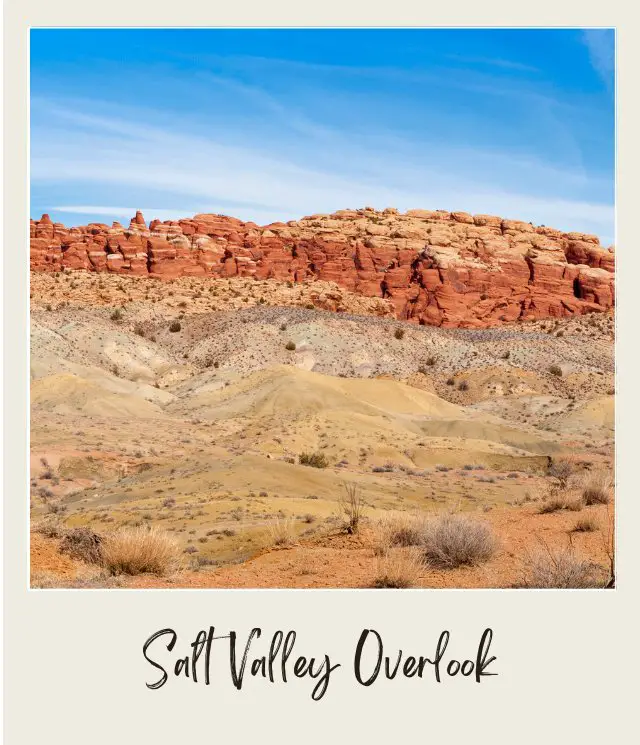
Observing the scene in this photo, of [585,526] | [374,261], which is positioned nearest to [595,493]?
[585,526]

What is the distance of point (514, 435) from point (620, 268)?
29.1 m

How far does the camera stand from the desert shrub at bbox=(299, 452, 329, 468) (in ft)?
88.6

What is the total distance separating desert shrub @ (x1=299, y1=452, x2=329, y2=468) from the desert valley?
0.12 metres

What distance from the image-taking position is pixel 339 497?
20.3 metres

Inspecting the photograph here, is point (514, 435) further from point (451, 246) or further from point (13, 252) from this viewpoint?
point (451, 246)

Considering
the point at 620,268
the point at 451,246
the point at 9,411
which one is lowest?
the point at 9,411

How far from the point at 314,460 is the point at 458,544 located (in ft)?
52.4

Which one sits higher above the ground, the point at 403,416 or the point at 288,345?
the point at 288,345

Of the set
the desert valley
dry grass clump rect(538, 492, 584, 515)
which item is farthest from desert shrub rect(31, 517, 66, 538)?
dry grass clump rect(538, 492, 584, 515)

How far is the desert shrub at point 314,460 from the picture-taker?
1063 inches

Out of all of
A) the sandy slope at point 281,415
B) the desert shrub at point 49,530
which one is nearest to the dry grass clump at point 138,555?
the sandy slope at point 281,415

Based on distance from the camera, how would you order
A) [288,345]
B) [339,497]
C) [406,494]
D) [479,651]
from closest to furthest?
1. [479,651]
2. [339,497]
3. [406,494]
4. [288,345]

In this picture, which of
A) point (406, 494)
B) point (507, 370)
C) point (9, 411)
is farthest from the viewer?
point (507, 370)

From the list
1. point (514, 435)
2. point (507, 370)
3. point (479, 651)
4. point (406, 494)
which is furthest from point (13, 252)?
point (507, 370)
